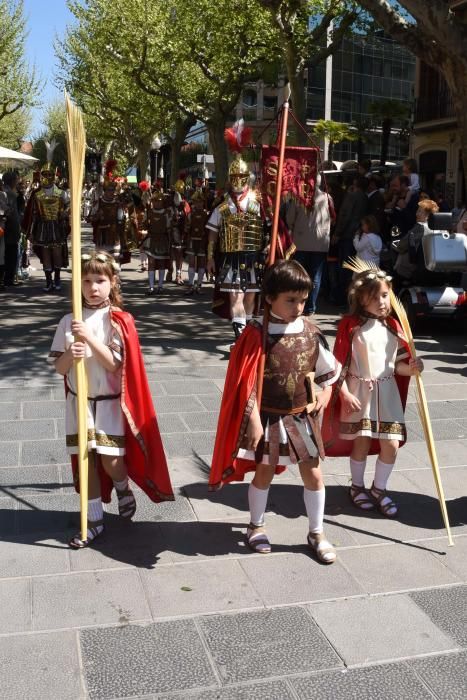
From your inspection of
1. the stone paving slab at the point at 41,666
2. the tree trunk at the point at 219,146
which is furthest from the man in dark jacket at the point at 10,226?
the stone paving slab at the point at 41,666

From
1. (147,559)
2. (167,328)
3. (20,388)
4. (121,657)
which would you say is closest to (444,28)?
(167,328)

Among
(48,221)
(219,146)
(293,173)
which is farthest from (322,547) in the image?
(219,146)

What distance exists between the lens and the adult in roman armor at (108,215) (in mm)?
14719

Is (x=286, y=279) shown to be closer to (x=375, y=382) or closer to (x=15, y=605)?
(x=375, y=382)

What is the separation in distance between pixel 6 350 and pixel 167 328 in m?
2.28

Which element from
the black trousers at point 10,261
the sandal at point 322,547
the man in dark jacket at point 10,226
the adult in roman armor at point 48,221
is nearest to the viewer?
the sandal at point 322,547

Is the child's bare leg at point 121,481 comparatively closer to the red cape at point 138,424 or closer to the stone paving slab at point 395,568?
the red cape at point 138,424

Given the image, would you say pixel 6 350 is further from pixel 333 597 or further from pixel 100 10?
pixel 100 10

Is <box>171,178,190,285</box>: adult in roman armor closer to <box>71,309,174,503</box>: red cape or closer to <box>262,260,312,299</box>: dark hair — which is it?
<box>71,309,174,503</box>: red cape

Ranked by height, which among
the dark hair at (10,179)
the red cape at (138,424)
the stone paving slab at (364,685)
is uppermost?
the dark hair at (10,179)

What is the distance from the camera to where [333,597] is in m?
3.63

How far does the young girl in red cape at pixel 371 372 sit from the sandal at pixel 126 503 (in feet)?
3.69

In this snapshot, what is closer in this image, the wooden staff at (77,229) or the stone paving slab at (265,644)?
the stone paving slab at (265,644)

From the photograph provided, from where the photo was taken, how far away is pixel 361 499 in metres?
4.68
